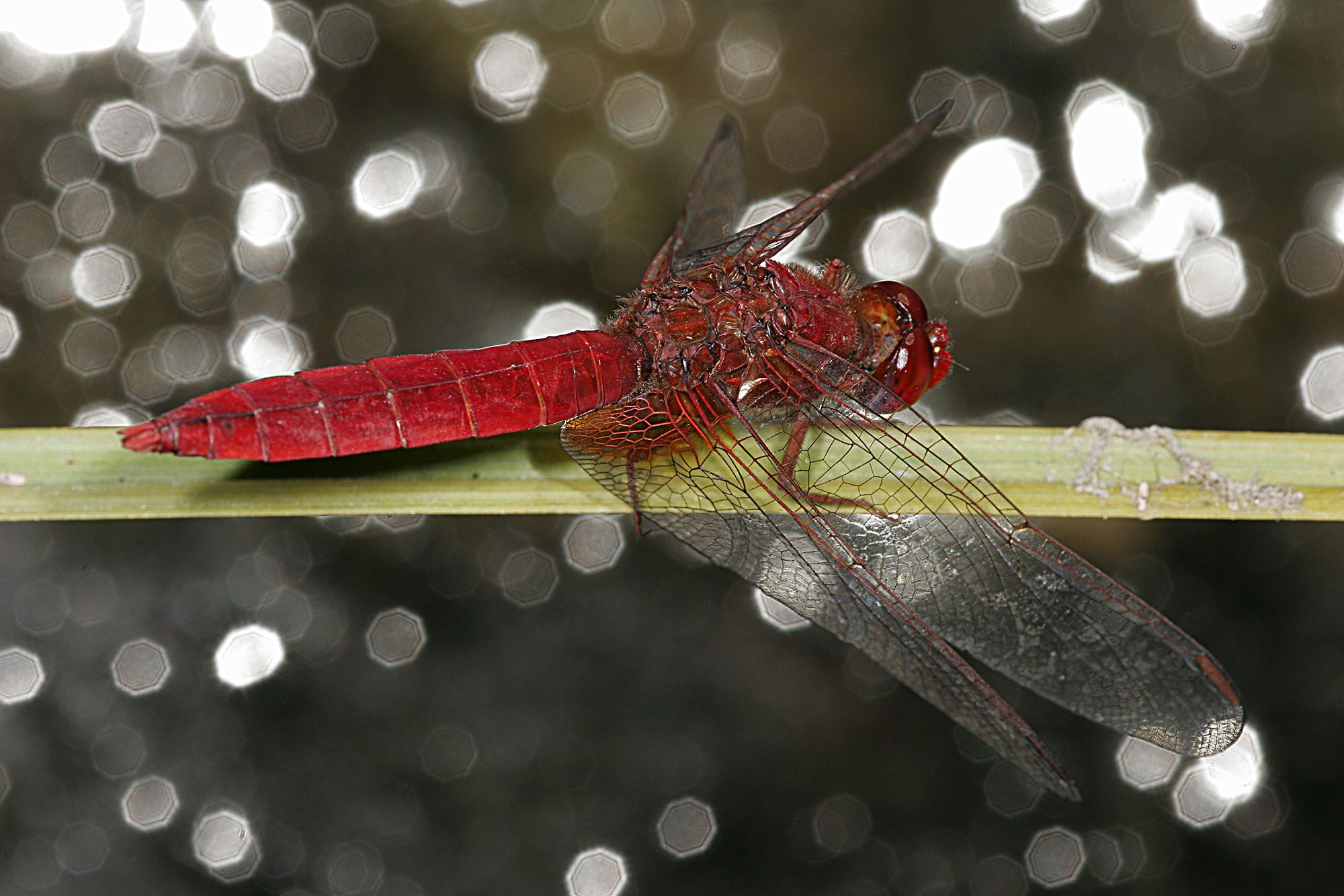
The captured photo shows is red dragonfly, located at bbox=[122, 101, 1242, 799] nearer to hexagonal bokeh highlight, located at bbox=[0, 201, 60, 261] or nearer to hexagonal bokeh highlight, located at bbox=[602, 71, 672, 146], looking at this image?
hexagonal bokeh highlight, located at bbox=[602, 71, 672, 146]

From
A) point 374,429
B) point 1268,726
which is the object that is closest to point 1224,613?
point 1268,726

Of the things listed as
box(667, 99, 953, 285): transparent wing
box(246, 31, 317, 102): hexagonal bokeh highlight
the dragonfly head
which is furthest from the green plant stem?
box(246, 31, 317, 102): hexagonal bokeh highlight

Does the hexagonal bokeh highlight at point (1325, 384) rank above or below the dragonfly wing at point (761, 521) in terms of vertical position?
above

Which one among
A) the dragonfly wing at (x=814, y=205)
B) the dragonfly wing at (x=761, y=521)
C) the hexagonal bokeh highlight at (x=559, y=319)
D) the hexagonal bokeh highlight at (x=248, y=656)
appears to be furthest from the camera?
the hexagonal bokeh highlight at (x=559, y=319)

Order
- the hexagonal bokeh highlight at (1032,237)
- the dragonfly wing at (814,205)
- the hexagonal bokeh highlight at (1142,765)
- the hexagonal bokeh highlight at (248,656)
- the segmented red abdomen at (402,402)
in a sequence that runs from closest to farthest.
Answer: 1. the segmented red abdomen at (402,402)
2. the dragonfly wing at (814,205)
3. the hexagonal bokeh highlight at (248,656)
4. the hexagonal bokeh highlight at (1142,765)
5. the hexagonal bokeh highlight at (1032,237)

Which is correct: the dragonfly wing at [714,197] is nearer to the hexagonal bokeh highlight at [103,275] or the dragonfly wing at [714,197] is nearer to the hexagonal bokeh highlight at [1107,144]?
the hexagonal bokeh highlight at [1107,144]

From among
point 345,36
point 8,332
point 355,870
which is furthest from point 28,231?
point 355,870

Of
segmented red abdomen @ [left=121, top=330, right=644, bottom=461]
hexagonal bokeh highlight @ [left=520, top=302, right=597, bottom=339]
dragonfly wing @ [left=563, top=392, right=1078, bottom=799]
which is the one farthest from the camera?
hexagonal bokeh highlight @ [left=520, top=302, right=597, bottom=339]

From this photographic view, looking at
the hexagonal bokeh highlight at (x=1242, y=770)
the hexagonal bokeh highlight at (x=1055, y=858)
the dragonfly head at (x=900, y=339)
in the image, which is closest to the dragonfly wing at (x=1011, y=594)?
the dragonfly head at (x=900, y=339)
